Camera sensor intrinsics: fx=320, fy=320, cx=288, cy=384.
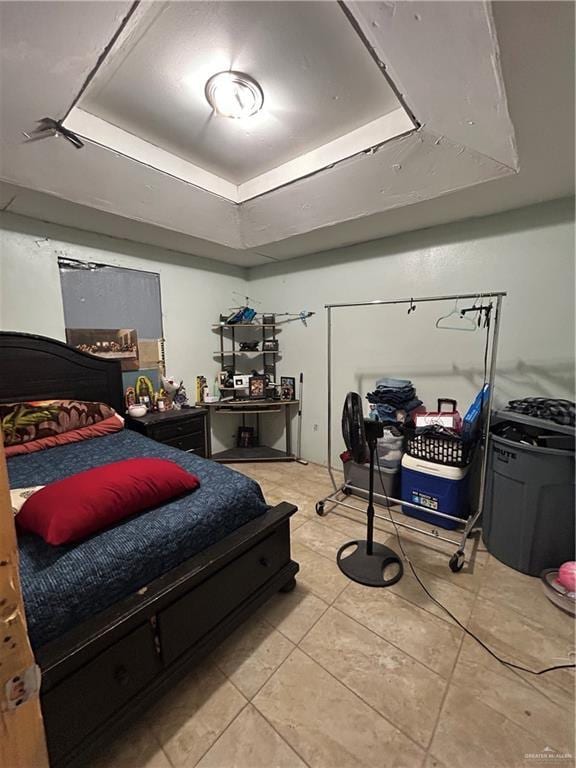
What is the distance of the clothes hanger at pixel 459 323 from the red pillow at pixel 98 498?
227cm

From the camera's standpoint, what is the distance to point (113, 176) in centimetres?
204

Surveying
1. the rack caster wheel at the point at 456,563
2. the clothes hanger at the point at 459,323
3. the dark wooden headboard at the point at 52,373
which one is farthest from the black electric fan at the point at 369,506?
the dark wooden headboard at the point at 52,373

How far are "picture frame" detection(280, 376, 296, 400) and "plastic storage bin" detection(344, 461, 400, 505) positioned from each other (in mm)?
1071

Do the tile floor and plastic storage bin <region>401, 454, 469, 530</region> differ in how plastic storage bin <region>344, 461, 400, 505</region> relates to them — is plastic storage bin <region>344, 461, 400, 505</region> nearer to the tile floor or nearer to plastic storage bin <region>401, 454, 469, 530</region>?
plastic storage bin <region>401, 454, 469, 530</region>

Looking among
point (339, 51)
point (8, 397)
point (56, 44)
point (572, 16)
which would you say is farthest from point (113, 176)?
point (572, 16)

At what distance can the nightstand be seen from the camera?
108 inches

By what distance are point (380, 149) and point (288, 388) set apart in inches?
92.7

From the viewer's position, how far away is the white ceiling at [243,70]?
4.14 ft

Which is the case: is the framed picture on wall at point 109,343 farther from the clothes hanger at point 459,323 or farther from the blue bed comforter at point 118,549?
the clothes hanger at point 459,323

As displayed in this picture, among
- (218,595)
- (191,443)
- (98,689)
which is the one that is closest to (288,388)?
(191,443)

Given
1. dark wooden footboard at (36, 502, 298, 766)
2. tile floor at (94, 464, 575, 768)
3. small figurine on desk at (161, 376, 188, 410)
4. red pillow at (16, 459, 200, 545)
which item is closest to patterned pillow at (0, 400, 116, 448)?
small figurine on desk at (161, 376, 188, 410)

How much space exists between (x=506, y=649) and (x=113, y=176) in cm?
332

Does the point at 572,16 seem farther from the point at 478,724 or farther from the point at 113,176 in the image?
the point at 478,724

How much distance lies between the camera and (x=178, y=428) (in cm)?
293
